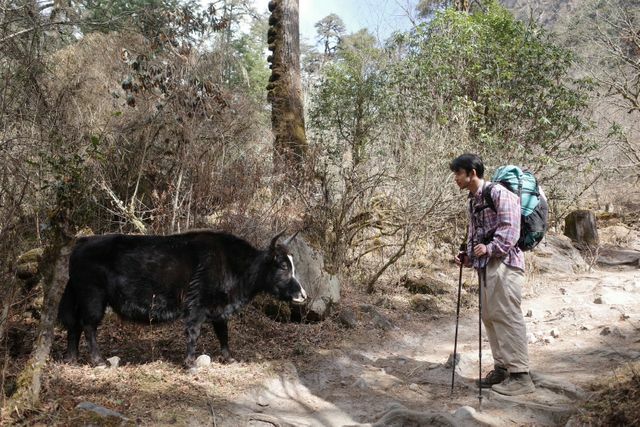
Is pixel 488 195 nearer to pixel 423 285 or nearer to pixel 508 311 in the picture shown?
pixel 508 311

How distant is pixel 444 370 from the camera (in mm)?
6410

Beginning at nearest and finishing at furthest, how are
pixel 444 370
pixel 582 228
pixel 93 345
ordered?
pixel 93 345
pixel 444 370
pixel 582 228

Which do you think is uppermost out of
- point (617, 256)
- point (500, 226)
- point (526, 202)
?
point (526, 202)

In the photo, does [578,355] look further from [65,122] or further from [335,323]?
[65,122]

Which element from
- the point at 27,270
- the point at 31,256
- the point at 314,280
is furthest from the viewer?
the point at 314,280

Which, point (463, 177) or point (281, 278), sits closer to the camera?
point (463, 177)

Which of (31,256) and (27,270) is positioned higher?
(31,256)

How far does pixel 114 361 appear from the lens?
571cm

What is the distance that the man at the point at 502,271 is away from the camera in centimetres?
512

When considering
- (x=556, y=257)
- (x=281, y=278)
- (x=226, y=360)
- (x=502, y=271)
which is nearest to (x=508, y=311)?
(x=502, y=271)

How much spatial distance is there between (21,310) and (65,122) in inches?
138

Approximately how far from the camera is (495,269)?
5234 millimetres

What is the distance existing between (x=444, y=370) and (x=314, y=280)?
8.01 feet

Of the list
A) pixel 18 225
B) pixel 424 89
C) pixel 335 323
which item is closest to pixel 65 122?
pixel 18 225
